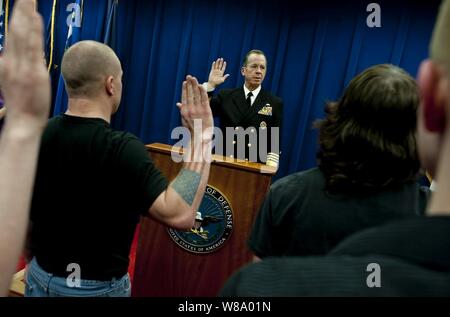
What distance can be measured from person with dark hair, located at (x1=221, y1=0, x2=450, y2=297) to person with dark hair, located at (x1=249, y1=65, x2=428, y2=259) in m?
0.52

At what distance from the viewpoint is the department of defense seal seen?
1740 millimetres

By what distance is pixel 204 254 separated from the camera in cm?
178

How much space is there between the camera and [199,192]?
3.83ft

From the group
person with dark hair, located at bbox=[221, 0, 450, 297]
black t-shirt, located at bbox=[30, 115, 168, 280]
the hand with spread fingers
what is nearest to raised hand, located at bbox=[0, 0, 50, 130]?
the hand with spread fingers

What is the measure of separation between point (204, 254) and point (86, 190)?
2.73 ft

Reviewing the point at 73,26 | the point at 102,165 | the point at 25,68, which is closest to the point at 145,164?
the point at 102,165

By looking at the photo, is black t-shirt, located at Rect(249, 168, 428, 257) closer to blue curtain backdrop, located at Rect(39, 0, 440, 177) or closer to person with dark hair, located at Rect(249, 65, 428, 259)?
person with dark hair, located at Rect(249, 65, 428, 259)

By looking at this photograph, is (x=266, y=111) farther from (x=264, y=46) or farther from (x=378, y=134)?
(x=378, y=134)

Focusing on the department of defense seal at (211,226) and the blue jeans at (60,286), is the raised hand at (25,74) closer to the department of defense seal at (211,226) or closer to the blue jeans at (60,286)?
the blue jeans at (60,286)

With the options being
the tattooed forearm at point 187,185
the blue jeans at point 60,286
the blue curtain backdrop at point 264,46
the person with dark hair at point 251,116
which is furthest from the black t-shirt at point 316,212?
the blue curtain backdrop at point 264,46

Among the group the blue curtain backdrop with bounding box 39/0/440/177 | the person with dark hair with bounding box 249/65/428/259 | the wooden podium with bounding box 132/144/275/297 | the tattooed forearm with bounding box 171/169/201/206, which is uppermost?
the blue curtain backdrop with bounding box 39/0/440/177

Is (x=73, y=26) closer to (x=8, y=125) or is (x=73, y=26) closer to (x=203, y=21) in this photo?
(x=203, y=21)

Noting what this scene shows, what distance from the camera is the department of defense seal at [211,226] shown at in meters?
1.74

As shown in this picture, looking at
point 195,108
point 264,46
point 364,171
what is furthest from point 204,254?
point 264,46
